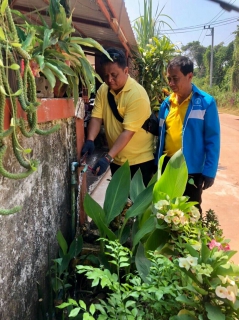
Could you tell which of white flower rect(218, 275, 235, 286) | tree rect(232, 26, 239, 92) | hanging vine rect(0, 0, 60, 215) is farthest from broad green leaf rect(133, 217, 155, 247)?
tree rect(232, 26, 239, 92)

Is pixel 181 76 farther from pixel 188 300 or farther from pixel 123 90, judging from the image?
pixel 188 300

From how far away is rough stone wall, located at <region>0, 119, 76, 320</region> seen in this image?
1.34 m

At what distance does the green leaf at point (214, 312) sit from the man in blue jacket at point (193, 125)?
1.53 m

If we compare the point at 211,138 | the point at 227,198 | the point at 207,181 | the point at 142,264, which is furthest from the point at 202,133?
the point at 227,198

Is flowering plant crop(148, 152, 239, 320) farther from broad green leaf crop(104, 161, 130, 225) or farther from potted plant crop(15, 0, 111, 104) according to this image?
potted plant crop(15, 0, 111, 104)

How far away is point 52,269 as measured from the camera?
1.89 metres

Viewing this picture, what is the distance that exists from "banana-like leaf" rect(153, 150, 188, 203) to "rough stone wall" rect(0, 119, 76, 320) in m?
0.65

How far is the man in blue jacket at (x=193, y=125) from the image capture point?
2.50 m

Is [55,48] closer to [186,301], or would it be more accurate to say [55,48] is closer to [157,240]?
[157,240]

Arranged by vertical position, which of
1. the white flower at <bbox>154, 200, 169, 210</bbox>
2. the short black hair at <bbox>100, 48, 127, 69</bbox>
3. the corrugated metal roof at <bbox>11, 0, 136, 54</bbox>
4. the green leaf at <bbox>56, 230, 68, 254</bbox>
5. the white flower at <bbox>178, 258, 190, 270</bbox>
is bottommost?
the green leaf at <bbox>56, 230, 68, 254</bbox>

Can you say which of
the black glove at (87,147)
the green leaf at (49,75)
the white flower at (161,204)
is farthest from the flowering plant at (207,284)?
the black glove at (87,147)

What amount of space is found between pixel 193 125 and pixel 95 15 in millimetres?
1540

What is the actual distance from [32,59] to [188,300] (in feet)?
4.01

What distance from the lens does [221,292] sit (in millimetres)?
1076
